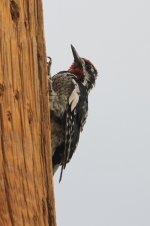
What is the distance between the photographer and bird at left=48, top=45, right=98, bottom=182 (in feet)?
18.1

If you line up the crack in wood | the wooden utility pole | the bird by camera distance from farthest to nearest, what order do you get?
1. the bird
2. the crack in wood
3. the wooden utility pole

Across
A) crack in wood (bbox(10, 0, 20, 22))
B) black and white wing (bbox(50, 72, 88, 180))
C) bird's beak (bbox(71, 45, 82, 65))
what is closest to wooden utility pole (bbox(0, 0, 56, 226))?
crack in wood (bbox(10, 0, 20, 22))

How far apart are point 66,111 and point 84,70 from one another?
2.89 ft

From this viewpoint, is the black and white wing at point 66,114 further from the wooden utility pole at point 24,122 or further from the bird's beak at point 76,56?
the wooden utility pole at point 24,122

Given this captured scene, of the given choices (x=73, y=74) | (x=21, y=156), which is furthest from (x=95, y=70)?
(x=21, y=156)

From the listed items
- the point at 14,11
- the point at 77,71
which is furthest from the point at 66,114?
the point at 14,11

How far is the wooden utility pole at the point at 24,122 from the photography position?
10.2 ft

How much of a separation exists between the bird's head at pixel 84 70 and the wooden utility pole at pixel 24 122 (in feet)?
9.49

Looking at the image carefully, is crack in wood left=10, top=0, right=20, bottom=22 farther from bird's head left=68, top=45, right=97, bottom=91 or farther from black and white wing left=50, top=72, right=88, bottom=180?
bird's head left=68, top=45, right=97, bottom=91

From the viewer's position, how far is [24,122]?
3248mm

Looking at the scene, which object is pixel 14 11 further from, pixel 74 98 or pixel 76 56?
pixel 76 56

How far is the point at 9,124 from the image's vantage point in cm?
314

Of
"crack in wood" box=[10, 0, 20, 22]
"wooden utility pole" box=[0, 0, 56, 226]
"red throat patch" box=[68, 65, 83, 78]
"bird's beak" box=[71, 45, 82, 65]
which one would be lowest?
"wooden utility pole" box=[0, 0, 56, 226]

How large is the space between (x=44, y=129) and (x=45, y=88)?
263 millimetres
